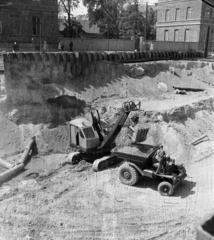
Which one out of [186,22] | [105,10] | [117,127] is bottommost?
[117,127]

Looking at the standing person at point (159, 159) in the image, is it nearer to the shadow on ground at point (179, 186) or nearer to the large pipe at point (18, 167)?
the shadow on ground at point (179, 186)

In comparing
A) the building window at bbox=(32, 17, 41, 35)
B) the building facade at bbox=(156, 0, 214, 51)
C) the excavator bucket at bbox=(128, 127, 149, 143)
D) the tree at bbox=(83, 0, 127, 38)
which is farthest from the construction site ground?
the tree at bbox=(83, 0, 127, 38)

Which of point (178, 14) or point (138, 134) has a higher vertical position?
point (178, 14)

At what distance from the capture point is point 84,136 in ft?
41.6

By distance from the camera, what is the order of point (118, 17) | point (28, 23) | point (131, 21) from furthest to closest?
point (131, 21)
point (118, 17)
point (28, 23)

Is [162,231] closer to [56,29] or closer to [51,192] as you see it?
[51,192]

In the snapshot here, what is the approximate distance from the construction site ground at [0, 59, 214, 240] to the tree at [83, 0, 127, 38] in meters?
29.2

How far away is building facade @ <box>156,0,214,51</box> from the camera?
4003cm

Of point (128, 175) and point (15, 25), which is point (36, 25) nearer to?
point (15, 25)

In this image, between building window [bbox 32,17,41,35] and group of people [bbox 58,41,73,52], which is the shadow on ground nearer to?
group of people [bbox 58,41,73,52]

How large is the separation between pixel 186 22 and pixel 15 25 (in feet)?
81.2

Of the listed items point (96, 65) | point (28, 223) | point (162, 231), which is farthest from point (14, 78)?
point (162, 231)

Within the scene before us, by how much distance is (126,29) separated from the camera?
50.6 m

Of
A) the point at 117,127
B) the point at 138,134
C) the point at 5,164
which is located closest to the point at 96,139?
the point at 117,127
